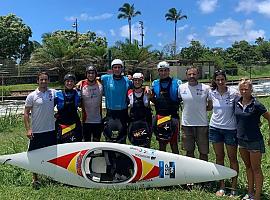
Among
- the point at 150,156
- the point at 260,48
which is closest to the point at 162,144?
the point at 150,156

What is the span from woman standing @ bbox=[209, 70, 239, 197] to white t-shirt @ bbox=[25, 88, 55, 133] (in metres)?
2.32

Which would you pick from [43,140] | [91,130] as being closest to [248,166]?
[91,130]

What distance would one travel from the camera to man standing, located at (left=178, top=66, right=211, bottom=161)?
221 inches

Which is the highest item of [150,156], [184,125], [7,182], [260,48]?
[260,48]

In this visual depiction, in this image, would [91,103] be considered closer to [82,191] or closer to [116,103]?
[116,103]

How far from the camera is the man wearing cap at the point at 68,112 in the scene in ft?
19.4

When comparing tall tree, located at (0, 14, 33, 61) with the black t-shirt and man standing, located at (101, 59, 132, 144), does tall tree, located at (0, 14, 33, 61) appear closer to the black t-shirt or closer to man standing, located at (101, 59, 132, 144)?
man standing, located at (101, 59, 132, 144)

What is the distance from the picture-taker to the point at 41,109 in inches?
226

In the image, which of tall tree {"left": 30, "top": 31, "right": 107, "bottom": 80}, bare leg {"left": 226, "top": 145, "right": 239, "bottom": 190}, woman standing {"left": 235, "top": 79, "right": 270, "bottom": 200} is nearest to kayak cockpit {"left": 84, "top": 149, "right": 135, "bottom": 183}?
bare leg {"left": 226, "top": 145, "right": 239, "bottom": 190}

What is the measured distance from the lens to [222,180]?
5617 mm

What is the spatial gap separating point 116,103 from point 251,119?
2148 mm

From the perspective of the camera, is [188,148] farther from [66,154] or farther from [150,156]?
[66,154]

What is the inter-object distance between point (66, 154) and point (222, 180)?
2329 mm

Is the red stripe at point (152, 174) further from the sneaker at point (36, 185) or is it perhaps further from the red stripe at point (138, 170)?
the sneaker at point (36, 185)
